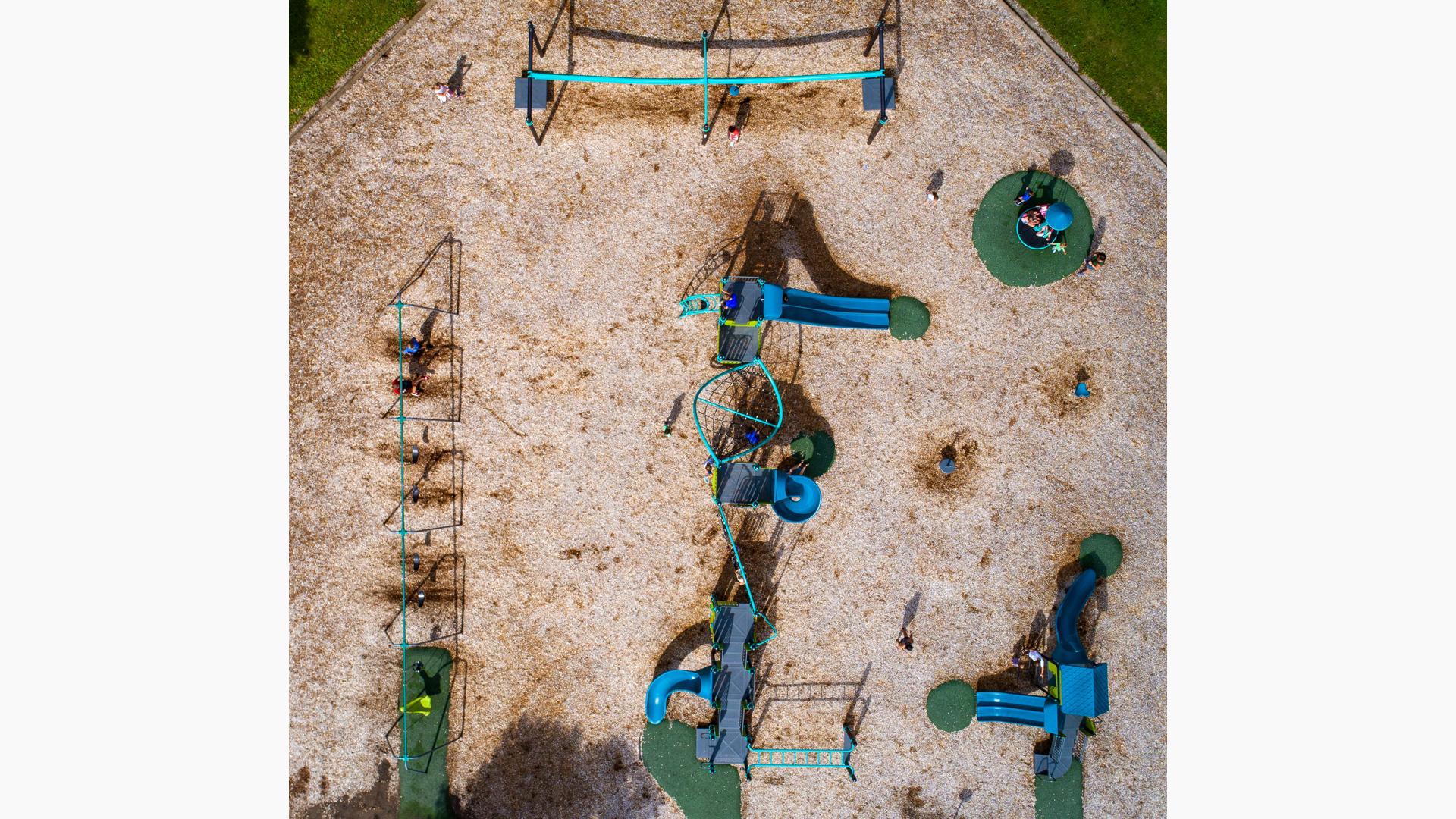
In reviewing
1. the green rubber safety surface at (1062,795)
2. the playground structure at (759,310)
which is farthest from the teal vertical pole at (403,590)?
the green rubber safety surface at (1062,795)

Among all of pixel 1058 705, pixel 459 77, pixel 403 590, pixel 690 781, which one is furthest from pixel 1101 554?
pixel 459 77

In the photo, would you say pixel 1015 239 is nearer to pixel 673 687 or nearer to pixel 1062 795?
pixel 673 687

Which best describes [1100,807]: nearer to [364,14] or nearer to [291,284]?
[291,284]

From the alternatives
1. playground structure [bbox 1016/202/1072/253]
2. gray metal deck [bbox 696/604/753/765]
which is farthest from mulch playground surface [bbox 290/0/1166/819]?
playground structure [bbox 1016/202/1072/253]

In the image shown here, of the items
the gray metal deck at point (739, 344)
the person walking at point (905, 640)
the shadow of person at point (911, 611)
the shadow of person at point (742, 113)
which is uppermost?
the shadow of person at point (742, 113)

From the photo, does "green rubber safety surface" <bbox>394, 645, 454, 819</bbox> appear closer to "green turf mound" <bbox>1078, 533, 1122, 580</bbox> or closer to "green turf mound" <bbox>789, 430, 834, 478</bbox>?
"green turf mound" <bbox>789, 430, 834, 478</bbox>

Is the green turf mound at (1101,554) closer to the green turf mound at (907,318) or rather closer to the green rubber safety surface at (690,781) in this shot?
the green turf mound at (907,318)

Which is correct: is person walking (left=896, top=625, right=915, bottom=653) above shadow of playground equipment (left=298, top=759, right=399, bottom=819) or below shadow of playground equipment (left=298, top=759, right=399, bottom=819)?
above
